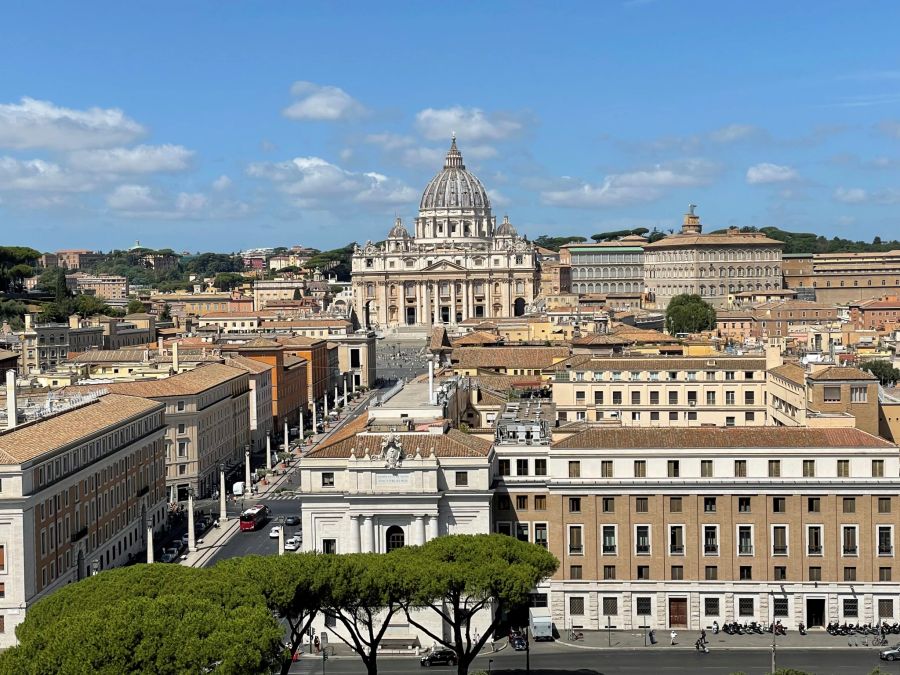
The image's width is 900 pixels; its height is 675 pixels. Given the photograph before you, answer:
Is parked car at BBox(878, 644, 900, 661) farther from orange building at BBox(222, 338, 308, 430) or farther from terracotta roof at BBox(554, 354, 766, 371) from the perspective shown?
orange building at BBox(222, 338, 308, 430)

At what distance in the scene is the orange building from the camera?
246ft

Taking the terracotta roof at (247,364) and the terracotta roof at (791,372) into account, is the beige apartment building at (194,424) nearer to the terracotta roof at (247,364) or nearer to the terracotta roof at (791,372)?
the terracotta roof at (247,364)

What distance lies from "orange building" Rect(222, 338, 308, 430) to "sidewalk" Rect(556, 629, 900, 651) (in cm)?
4121

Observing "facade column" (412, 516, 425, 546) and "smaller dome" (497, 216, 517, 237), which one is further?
"smaller dome" (497, 216, 517, 237)

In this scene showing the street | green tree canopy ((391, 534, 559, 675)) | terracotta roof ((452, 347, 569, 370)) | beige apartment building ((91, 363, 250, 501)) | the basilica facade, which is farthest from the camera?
the basilica facade

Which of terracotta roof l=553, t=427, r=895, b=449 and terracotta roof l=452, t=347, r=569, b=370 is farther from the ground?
terracotta roof l=452, t=347, r=569, b=370

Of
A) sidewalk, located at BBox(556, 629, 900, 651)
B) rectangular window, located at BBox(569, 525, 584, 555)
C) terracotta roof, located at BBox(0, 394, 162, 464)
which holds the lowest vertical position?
sidewalk, located at BBox(556, 629, 900, 651)

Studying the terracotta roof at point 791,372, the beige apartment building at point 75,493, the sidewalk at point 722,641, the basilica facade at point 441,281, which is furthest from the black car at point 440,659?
the basilica facade at point 441,281

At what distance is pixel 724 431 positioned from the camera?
3588 cm

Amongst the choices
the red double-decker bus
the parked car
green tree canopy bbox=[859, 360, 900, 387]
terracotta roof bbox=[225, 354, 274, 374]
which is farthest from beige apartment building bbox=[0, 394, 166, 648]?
green tree canopy bbox=[859, 360, 900, 387]

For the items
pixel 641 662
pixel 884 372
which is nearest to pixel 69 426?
pixel 641 662

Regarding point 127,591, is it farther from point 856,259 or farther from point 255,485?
point 856,259

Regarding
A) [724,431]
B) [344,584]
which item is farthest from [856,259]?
[344,584]

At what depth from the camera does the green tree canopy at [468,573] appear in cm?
2777
